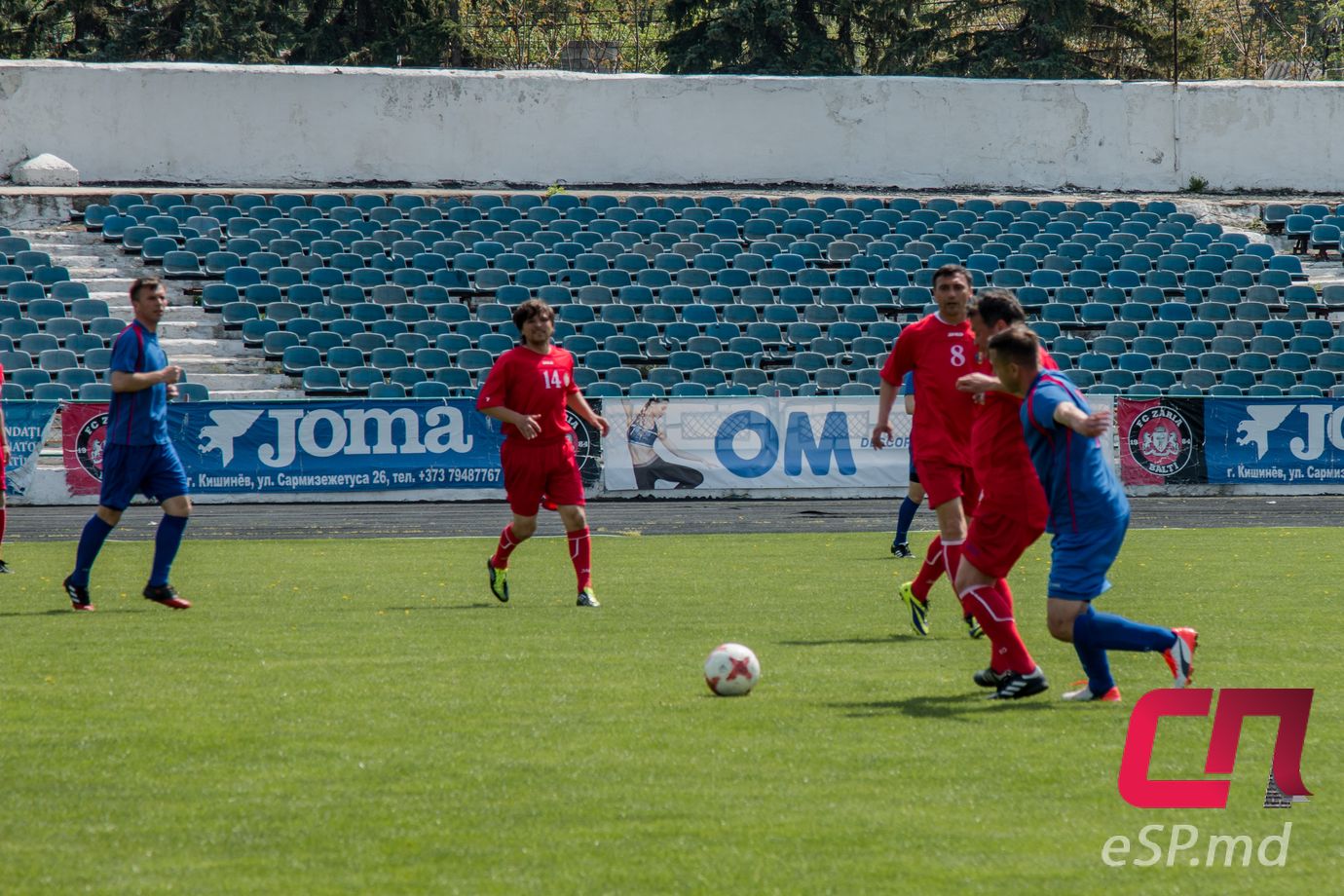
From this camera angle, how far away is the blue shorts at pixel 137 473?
10164 mm

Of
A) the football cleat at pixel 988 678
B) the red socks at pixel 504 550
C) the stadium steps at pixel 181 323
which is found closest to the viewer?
the football cleat at pixel 988 678

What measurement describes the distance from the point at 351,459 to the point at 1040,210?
16622 millimetres

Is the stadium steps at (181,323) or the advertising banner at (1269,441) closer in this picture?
the advertising banner at (1269,441)

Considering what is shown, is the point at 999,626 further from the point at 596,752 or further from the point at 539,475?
the point at 539,475

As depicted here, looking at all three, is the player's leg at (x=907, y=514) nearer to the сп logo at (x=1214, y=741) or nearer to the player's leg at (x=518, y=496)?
the player's leg at (x=518, y=496)

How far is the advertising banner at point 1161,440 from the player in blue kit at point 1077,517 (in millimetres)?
16029

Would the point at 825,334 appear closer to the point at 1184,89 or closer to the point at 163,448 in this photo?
the point at 1184,89

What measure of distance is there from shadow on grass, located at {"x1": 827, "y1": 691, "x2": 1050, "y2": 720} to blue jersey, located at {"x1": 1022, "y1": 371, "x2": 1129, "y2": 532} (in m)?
0.78

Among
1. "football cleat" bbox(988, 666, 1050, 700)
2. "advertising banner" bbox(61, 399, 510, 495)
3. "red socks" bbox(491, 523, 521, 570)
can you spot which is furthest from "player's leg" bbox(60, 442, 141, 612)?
"advertising banner" bbox(61, 399, 510, 495)

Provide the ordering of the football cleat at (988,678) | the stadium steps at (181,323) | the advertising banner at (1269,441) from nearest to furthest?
the football cleat at (988,678) → the advertising banner at (1269,441) → the stadium steps at (181,323)

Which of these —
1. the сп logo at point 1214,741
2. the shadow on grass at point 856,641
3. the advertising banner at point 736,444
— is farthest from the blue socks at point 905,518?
the advertising banner at point 736,444

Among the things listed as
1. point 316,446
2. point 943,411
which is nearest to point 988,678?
point 943,411

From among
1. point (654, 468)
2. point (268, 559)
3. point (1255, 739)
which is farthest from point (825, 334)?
point (1255, 739)

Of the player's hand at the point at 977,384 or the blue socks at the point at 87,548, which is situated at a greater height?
the player's hand at the point at 977,384
